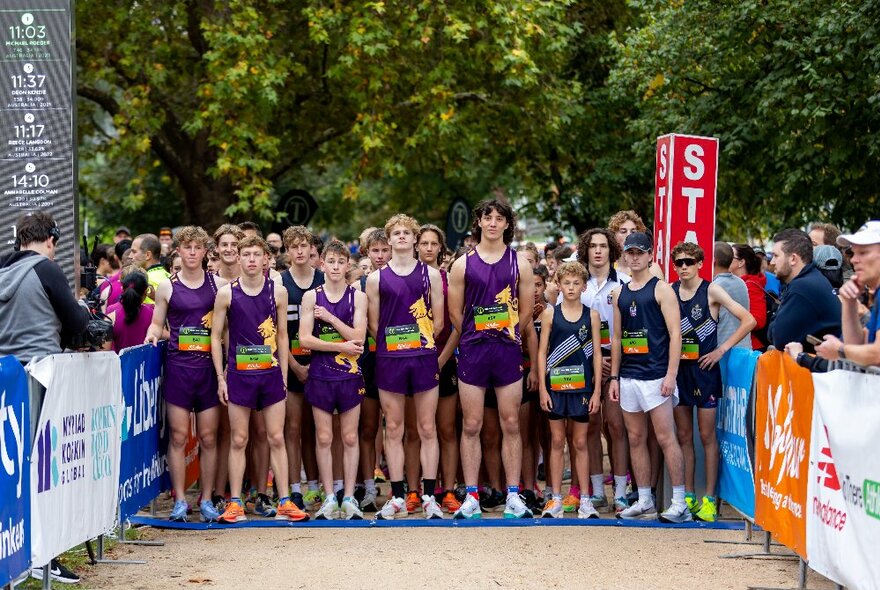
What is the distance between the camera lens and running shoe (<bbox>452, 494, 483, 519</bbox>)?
11.0 m

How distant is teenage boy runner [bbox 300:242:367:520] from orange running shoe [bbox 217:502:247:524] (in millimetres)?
606

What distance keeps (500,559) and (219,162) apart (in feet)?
42.2

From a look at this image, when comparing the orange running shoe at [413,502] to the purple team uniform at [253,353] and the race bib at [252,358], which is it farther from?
the race bib at [252,358]

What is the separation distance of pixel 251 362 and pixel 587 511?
2847 millimetres

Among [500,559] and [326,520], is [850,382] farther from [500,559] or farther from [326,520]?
[326,520]

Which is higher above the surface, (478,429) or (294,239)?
(294,239)

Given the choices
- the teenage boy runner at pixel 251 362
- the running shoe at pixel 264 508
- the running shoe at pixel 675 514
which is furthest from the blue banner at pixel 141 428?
the running shoe at pixel 675 514

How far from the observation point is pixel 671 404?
11008 mm

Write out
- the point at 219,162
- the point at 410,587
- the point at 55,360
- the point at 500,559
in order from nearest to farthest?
the point at 55,360 < the point at 410,587 < the point at 500,559 < the point at 219,162

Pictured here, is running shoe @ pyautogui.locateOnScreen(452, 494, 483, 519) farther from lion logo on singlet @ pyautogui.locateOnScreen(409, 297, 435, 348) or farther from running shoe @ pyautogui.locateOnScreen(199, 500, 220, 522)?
running shoe @ pyautogui.locateOnScreen(199, 500, 220, 522)

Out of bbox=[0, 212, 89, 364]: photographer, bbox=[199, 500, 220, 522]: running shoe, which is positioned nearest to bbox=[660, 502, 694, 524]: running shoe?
bbox=[199, 500, 220, 522]: running shoe

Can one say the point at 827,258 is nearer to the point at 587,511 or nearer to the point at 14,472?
the point at 587,511

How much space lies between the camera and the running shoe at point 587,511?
36.7 feet

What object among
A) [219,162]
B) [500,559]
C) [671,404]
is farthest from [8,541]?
[219,162]
